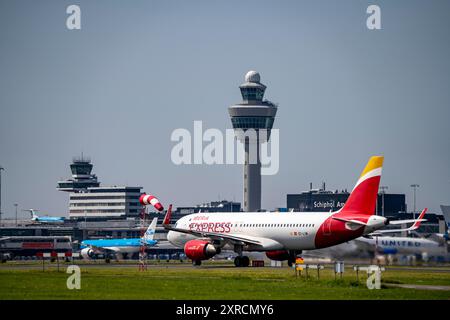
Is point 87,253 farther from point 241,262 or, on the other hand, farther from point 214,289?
point 214,289

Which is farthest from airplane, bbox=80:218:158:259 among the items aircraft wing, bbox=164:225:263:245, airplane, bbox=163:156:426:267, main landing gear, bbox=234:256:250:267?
main landing gear, bbox=234:256:250:267

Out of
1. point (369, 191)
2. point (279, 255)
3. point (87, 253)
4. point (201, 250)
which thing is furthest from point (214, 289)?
Result: point (87, 253)

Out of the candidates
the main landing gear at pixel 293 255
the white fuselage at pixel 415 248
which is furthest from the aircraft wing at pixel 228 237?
the white fuselage at pixel 415 248

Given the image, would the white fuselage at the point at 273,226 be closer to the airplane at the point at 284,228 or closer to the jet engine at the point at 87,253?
the airplane at the point at 284,228

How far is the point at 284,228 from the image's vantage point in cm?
10175

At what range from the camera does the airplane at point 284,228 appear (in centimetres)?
9450

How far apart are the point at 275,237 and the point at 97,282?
39.4 meters

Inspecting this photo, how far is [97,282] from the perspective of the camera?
65.6 meters

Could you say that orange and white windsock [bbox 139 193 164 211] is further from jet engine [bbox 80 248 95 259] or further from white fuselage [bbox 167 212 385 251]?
jet engine [bbox 80 248 95 259]

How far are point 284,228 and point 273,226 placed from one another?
63.7 inches

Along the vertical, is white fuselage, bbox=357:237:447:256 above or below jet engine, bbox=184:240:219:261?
above

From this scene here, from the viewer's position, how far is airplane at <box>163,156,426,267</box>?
94.5 meters
